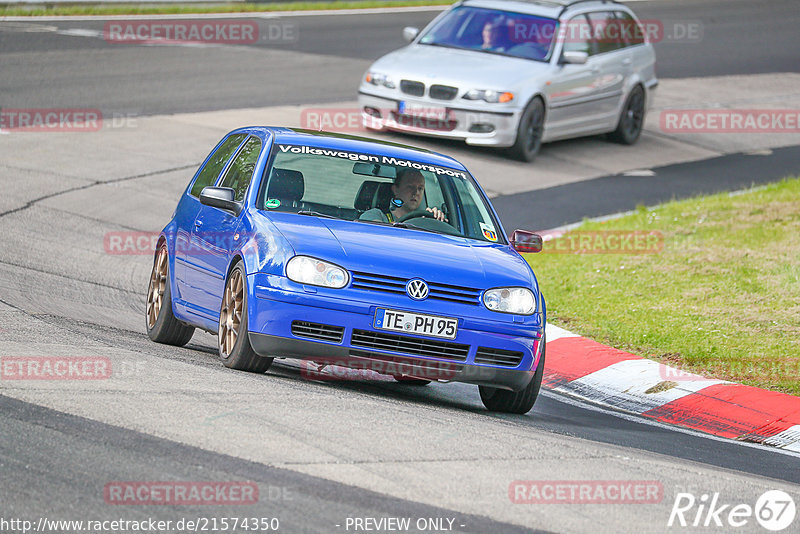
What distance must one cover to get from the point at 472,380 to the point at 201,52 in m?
17.9

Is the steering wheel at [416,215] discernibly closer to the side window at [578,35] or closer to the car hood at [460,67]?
the car hood at [460,67]

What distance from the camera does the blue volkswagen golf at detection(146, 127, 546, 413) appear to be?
24.8 ft

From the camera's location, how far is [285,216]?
8.29m

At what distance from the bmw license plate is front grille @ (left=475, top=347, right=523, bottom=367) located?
0.23 metres

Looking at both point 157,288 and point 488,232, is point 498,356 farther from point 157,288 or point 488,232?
point 157,288

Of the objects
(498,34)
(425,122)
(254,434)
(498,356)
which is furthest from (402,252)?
(498,34)

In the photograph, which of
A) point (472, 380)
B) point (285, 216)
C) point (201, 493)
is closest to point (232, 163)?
point (285, 216)

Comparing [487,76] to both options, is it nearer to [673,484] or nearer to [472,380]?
[472,380]

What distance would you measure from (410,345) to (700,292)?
5.25 m

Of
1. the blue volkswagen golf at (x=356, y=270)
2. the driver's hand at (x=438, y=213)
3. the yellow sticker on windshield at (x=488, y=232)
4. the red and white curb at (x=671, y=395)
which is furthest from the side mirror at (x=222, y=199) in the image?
the red and white curb at (x=671, y=395)

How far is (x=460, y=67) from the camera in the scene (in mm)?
18016

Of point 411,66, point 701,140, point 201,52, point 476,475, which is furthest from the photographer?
point 201,52

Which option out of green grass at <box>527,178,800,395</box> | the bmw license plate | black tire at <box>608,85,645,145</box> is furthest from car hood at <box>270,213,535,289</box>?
black tire at <box>608,85,645,145</box>

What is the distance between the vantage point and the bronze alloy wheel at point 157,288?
952 cm
